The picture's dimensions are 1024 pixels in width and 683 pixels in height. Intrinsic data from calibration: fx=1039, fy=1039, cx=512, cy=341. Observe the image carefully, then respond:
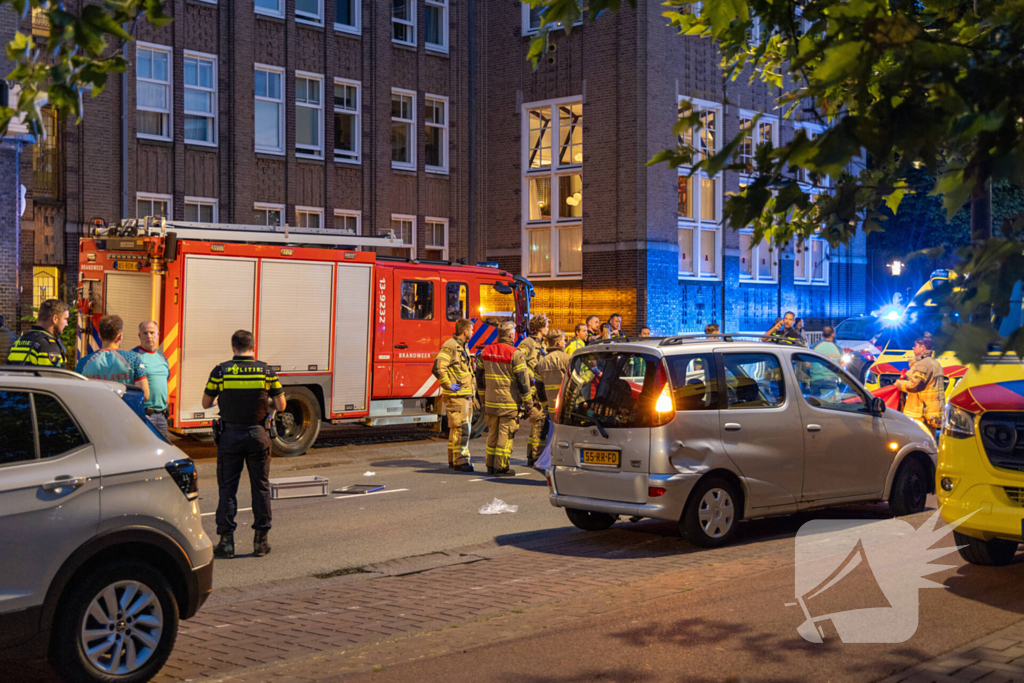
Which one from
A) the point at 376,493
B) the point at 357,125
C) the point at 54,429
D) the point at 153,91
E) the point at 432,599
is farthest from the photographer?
the point at 357,125

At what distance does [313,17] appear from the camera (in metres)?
26.9

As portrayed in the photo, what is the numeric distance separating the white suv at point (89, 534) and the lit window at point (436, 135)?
24.5 meters

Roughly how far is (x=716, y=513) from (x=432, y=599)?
2.78 m

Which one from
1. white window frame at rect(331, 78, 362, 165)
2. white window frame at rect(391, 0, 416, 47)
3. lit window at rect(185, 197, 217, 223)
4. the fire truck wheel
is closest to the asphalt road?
the fire truck wheel

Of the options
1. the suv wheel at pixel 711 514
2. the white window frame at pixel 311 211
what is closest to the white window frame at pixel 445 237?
the white window frame at pixel 311 211

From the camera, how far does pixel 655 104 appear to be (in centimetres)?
2844

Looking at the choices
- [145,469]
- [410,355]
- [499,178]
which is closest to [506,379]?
[410,355]

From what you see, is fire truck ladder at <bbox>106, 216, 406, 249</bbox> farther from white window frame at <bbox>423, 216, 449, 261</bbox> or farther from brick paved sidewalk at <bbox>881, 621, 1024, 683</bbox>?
white window frame at <bbox>423, 216, 449, 261</bbox>

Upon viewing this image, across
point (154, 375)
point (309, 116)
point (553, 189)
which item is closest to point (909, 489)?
point (154, 375)

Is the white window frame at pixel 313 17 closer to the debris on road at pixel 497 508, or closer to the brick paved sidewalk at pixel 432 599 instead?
the debris on road at pixel 497 508

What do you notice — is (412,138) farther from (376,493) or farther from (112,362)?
(112,362)

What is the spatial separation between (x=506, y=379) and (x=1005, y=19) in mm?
9381

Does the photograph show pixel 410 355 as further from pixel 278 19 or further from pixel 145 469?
pixel 278 19

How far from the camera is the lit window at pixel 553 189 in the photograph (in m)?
29.8
